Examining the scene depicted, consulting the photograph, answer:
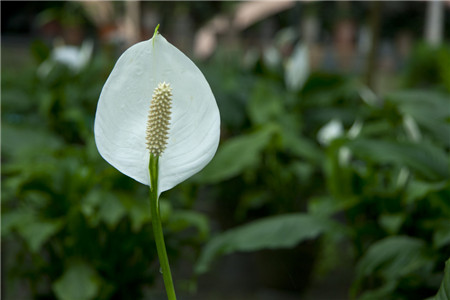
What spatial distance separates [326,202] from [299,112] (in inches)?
43.3

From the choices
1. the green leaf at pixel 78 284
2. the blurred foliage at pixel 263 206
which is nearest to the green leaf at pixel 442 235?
the blurred foliage at pixel 263 206

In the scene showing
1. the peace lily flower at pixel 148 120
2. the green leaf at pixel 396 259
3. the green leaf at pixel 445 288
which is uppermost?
the peace lily flower at pixel 148 120

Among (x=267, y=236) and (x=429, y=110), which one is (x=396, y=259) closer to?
(x=267, y=236)

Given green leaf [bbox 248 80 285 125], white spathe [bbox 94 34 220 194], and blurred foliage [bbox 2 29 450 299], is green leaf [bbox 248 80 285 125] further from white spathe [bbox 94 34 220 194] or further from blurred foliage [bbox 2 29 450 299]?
white spathe [bbox 94 34 220 194]

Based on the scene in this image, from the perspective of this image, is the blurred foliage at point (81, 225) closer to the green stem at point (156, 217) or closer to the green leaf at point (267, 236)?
the green leaf at point (267, 236)

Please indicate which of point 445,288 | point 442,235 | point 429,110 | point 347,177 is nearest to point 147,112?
point 445,288

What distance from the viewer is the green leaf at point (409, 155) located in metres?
1.27

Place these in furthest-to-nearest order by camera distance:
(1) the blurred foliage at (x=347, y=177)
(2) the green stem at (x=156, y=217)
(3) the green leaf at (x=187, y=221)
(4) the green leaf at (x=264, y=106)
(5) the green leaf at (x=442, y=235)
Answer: (4) the green leaf at (x=264, y=106) < (3) the green leaf at (x=187, y=221) < (1) the blurred foliage at (x=347, y=177) < (5) the green leaf at (x=442, y=235) < (2) the green stem at (x=156, y=217)

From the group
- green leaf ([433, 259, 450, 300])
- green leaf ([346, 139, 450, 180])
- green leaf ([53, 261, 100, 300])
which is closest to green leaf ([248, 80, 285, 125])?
green leaf ([346, 139, 450, 180])

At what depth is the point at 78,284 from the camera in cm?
133

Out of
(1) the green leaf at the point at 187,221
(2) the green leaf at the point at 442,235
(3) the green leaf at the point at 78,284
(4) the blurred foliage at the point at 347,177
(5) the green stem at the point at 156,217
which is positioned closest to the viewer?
(5) the green stem at the point at 156,217

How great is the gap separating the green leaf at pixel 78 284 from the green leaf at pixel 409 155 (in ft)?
2.23

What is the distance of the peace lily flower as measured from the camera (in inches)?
16.6

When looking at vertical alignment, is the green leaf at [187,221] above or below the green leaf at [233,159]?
below
